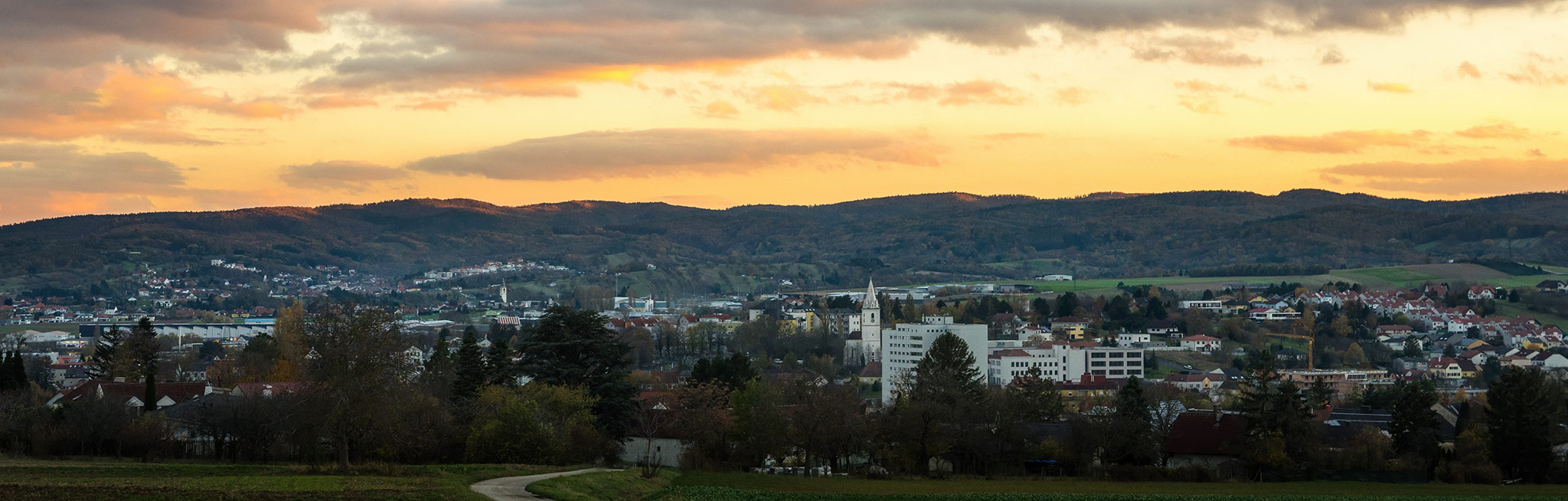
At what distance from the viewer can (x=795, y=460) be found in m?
44.3

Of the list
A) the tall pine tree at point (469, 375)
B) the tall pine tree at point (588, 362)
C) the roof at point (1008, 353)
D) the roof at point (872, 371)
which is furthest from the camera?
the roof at point (1008, 353)

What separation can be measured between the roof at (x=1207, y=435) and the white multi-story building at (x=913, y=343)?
53580 millimetres

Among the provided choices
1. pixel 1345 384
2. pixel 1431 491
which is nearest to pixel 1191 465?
pixel 1431 491

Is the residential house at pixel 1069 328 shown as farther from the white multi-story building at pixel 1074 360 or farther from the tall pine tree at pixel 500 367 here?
the tall pine tree at pixel 500 367

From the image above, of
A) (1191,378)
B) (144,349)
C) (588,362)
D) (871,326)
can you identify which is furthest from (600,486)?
(871,326)

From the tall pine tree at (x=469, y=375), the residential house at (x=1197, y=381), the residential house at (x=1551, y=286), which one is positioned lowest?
the residential house at (x=1197, y=381)

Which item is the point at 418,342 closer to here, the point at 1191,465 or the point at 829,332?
the point at 829,332

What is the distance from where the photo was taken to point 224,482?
26016 millimetres

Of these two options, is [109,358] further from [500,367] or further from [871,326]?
[871,326]

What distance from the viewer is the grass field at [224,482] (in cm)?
2366

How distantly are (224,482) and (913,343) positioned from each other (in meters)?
82.5

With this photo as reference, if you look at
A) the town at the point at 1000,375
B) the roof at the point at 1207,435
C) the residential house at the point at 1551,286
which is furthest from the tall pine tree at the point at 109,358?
the residential house at the point at 1551,286

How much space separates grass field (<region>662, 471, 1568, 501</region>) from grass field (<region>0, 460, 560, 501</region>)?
4.99 metres

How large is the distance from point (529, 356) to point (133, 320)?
15215cm
